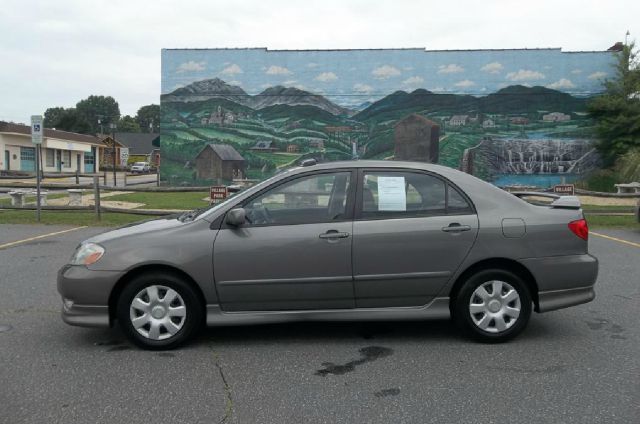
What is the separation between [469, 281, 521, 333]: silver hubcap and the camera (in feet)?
15.9

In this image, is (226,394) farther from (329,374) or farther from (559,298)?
(559,298)

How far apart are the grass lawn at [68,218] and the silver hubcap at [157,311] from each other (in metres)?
10.1

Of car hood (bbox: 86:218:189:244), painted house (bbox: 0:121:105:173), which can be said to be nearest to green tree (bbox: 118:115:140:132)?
painted house (bbox: 0:121:105:173)

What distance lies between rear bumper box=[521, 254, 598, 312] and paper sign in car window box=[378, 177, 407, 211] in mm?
1126

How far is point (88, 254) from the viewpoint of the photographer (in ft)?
15.6

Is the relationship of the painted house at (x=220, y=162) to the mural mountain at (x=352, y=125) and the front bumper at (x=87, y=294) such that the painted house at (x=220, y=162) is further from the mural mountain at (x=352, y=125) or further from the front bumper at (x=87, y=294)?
the front bumper at (x=87, y=294)

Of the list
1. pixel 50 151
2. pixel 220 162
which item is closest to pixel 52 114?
pixel 50 151

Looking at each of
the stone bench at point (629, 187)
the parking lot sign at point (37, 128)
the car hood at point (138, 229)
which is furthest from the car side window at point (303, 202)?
the stone bench at point (629, 187)

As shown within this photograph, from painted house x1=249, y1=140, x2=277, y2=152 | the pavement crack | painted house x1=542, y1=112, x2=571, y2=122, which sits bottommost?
the pavement crack

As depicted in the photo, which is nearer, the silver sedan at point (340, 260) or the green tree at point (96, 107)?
the silver sedan at point (340, 260)

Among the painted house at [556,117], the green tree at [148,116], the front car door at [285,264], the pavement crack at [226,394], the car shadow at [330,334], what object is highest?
the green tree at [148,116]

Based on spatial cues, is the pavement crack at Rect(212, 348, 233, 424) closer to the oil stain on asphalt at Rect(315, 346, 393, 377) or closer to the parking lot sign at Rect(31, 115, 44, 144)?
the oil stain on asphalt at Rect(315, 346, 393, 377)

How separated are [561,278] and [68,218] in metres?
13.5

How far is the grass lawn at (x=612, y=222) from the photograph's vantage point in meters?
14.4
